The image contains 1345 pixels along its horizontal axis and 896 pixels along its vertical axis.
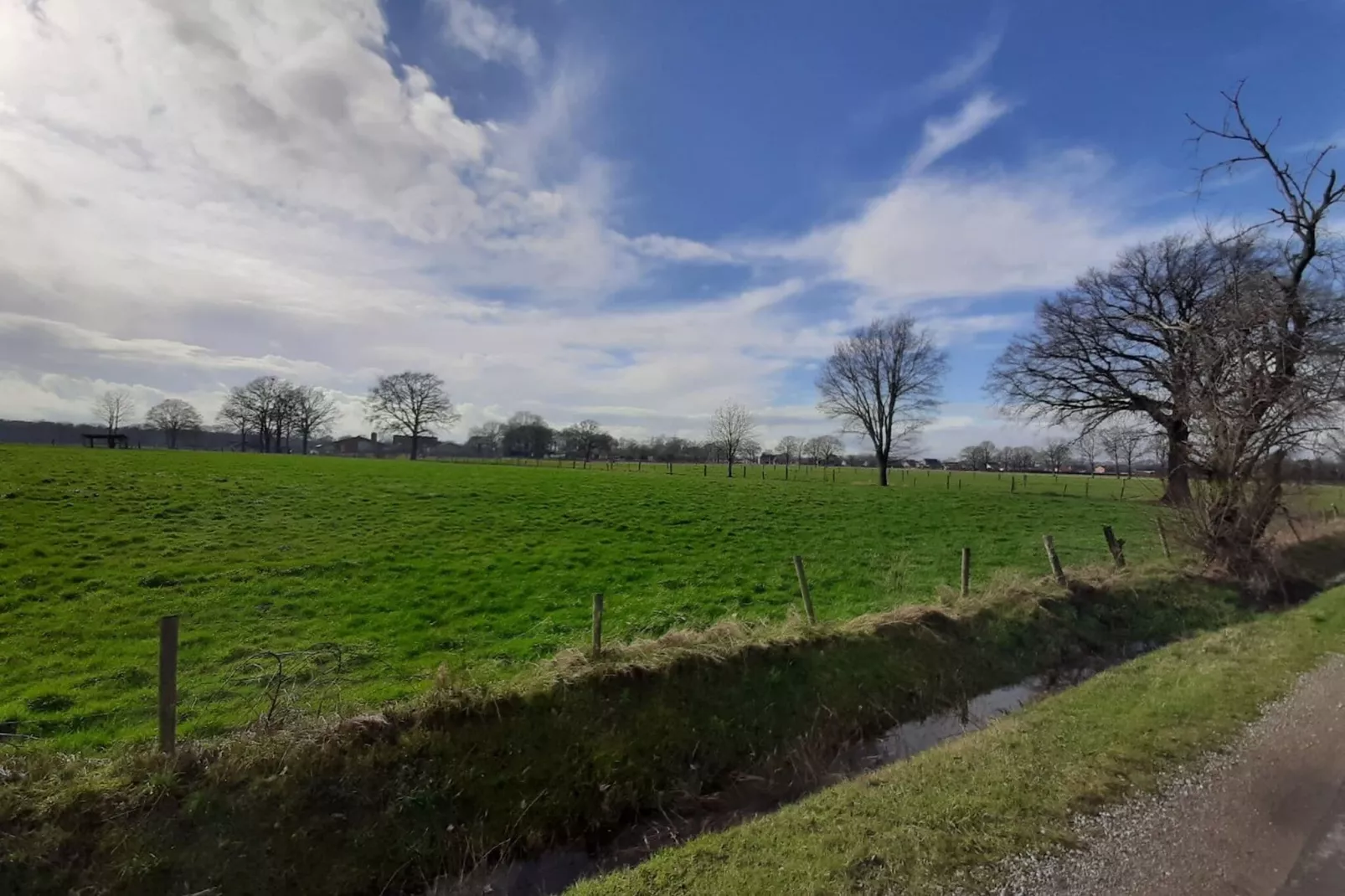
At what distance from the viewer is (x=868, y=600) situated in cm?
1307

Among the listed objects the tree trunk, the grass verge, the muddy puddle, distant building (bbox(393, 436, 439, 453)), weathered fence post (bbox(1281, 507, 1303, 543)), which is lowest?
the muddy puddle

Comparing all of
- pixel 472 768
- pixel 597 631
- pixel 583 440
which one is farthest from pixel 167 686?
pixel 583 440

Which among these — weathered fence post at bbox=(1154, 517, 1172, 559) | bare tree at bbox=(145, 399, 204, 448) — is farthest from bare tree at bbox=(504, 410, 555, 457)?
weathered fence post at bbox=(1154, 517, 1172, 559)

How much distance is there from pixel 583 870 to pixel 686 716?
7.36ft

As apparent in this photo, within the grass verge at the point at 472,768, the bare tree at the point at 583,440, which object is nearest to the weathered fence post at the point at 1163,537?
the grass verge at the point at 472,768

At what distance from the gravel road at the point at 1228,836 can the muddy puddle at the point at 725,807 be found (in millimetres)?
2620

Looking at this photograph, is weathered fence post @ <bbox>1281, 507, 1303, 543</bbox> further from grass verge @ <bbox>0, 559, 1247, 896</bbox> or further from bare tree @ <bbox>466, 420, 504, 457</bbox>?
bare tree @ <bbox>466, 420, 504, 457</bbox>

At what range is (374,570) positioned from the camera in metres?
13.5

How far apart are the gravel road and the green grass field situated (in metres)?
6.20

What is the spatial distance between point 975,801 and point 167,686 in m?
7.52

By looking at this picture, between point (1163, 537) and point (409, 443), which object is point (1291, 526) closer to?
point (1163, 537)

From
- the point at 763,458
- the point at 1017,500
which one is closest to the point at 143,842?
the point at 1017,500

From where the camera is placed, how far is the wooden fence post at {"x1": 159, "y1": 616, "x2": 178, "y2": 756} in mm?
5539

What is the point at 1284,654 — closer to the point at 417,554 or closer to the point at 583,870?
the point at 583,870
